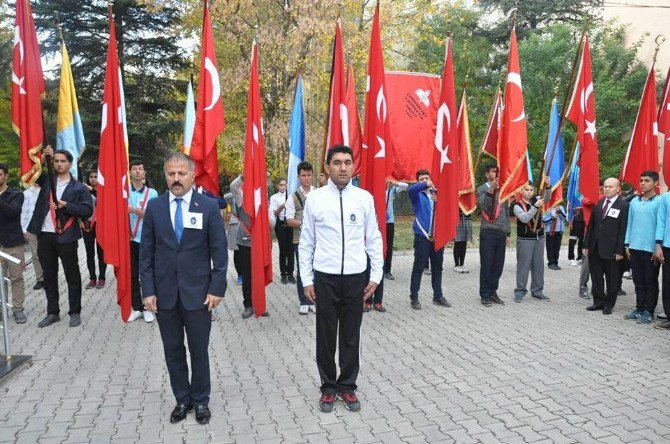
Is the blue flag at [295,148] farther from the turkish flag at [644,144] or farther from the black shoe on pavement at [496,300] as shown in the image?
the turkish flag at [644,144]

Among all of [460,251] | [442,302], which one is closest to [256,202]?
[442,302]

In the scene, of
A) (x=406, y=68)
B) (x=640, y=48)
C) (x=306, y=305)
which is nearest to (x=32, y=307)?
(x=306, y=305)

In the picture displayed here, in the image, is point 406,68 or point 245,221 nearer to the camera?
point 245,221

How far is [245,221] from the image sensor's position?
292 inches

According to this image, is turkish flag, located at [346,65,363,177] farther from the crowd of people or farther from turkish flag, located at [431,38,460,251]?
turkish flag, located at [431,38,460,251]

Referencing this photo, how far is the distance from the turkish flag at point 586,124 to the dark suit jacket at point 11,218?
759 cm

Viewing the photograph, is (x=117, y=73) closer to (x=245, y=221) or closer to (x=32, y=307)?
(x=245, y=221)

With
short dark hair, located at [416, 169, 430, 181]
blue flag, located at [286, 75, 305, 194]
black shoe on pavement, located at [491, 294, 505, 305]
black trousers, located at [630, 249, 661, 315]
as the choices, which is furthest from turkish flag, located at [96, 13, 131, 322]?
black trousers, located at [630, 249, 661, 315]

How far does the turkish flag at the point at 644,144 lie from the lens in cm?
811

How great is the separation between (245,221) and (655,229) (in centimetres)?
552

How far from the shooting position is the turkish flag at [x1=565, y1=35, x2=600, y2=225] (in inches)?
303

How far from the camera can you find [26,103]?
5957mm

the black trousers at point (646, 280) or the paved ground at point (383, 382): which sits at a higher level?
the black trousers at point (646, 280)

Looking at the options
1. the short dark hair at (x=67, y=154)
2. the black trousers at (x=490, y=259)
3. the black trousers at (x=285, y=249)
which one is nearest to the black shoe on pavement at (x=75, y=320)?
the short dark hair at (x=67, y=154)
